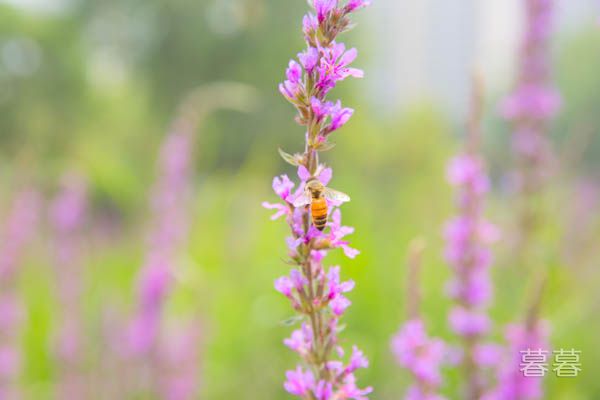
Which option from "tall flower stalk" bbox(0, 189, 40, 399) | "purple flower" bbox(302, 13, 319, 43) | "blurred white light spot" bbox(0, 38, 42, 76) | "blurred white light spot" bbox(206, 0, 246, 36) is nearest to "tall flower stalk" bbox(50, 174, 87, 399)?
"tall flower stalk" bbox(0, 189, 40, 399)

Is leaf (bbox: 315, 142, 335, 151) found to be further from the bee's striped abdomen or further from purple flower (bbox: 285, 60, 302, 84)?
the bee's striped abdomen

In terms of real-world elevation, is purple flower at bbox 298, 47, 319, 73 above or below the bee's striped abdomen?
above

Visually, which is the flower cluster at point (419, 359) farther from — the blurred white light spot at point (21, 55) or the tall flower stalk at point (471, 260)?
the blurred white light spot at point (21, 55)

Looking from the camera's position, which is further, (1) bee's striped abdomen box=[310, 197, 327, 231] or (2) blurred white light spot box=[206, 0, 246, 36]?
(2) blurred white light spot box=[206, 0, 246, 36]

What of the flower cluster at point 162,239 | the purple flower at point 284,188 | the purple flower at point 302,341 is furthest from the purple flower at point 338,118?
the flower cluster at point 162,239

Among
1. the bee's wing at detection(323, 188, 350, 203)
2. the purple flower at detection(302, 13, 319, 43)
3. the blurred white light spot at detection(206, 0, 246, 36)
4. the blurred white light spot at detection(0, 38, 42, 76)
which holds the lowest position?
the bee's wing at detection(323, 188, 350, 203)

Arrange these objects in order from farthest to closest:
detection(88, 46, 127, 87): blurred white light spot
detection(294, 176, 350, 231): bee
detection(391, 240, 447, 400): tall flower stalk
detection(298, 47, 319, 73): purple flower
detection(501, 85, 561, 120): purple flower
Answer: detection(88, 46, 127, 87): blurred white light spot, detection(501, 85, 561, 120): purple flower, detection(391, 240, 447, 400): tall flower stalk, detection(294, 176, 350, 231): bee, detection(298, 47, 319, 73): purple flower

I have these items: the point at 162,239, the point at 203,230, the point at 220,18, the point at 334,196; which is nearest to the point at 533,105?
the point at 162,239
